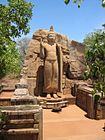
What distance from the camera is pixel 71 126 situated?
743cm

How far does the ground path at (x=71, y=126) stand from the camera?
6483 mm

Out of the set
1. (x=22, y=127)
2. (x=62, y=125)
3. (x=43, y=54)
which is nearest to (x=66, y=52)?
(x=43, y=54)

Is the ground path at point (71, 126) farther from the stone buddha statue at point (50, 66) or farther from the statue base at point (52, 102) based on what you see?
the stone buddha statue at point (50, 66)

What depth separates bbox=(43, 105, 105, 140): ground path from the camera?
21.3 ft

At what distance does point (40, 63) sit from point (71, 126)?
167 inches

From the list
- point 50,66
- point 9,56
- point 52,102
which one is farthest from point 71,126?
point 50,66

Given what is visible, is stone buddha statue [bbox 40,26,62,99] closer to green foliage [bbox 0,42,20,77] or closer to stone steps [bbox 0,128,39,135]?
green foliage [bbox 0,42,20,77]

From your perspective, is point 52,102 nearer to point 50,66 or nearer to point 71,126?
point 50,66

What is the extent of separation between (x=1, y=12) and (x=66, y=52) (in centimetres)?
633

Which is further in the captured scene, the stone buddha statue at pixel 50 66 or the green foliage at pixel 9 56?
the stone buddha statue at pixel 50 66

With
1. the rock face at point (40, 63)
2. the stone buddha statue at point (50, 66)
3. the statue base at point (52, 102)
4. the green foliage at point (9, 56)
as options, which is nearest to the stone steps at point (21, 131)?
the green foliage at point (9, 56)

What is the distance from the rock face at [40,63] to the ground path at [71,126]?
180 cm

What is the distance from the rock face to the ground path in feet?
5.90

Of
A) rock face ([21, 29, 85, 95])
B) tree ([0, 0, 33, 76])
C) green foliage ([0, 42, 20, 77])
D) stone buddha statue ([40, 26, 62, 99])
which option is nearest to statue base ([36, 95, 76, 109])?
stone buddha statue ([40, 26, 62, 99])
